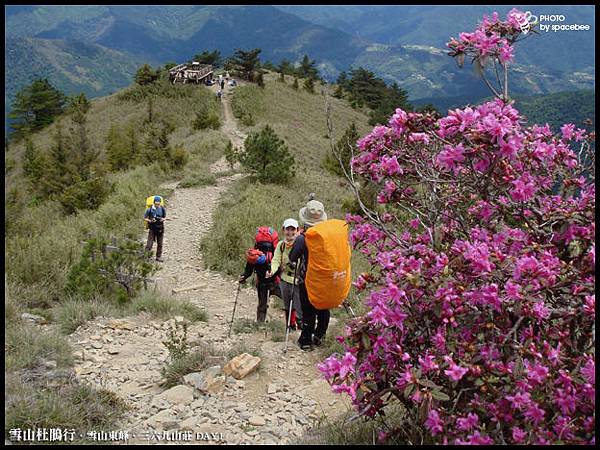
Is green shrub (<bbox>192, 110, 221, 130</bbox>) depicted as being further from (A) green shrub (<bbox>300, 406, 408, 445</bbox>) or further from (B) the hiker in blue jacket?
(A) green shrub (<bbox>300, 406, 408, 445</bbox>)

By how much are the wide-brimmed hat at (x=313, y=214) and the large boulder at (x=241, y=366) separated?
1590 millimetres

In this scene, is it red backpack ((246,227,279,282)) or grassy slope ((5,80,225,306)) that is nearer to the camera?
red backpack ((246,227,279,282))

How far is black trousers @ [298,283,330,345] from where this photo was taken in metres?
5.52

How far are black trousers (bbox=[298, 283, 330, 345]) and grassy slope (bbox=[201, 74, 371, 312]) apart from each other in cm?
249

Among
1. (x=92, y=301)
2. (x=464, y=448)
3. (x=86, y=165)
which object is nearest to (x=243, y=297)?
(x=92, y=301)

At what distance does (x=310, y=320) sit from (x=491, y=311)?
3.23 m

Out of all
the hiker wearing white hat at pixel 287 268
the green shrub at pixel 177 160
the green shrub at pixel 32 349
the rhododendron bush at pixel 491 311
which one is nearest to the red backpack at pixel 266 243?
the hiker wearing white hat at pixel 287 268

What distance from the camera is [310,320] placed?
18.4 feet

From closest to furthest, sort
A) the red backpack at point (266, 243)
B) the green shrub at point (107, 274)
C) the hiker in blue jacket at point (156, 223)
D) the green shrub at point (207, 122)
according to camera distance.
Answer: the red backpack at point (266, 243) < the green shrub at point (107, 274) < the hiker in blue jacket at point (156, 223) < the green shrub at point (207, 122)

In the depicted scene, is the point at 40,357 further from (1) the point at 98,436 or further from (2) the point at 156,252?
(2) the point at 156,252

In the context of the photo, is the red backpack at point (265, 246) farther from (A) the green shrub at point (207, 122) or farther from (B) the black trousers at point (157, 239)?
(A) the green shrub at point (207, 122)

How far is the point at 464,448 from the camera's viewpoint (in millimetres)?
2404

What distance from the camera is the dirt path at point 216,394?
3.98 meters

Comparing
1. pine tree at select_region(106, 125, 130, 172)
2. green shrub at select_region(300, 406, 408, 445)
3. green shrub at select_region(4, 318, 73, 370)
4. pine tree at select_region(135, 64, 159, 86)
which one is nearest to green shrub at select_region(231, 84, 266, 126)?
pine tree at select_region(135, 64, 159, 86)
